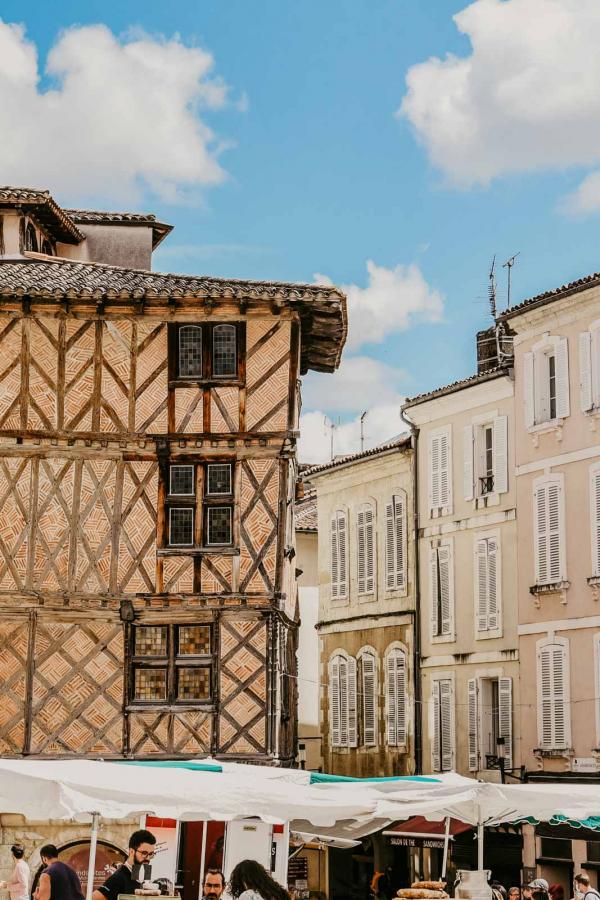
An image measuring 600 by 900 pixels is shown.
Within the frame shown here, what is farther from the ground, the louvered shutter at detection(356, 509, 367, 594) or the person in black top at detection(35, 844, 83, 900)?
the louvered shutter at detection(356, 509, 367, 594)

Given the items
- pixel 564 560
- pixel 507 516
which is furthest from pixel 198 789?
pixel 507 516

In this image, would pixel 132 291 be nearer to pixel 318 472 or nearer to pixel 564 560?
pixel 564 560

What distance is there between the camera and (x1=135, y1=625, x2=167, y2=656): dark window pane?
26.2 metres

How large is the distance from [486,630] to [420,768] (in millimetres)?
3745

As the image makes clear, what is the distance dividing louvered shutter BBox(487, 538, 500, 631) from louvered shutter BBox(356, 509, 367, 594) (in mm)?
5388

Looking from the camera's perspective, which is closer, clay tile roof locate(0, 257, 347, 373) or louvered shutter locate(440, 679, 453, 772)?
clay tile roof locate(0, 257, 347, 373)

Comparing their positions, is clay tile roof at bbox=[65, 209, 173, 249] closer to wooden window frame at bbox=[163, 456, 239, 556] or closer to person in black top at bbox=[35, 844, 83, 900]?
wooden window frame at bbox=[163, 456, 239, 556]

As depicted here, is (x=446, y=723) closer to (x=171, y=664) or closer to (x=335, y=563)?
(x=335, y=563)

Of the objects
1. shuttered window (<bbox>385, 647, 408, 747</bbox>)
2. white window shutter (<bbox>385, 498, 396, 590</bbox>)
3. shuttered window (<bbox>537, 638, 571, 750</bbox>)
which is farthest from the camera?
white window shutter (<bbox>385, 498, 396, 590</bbox>)

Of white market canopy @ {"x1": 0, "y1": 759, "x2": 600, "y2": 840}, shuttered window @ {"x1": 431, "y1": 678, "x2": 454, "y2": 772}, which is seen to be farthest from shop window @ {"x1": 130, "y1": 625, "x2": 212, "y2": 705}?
shuttered window @ {"x1": 431, "y1": 678, "x2": 454, "y2": 772}

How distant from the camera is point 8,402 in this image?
26.8 meters

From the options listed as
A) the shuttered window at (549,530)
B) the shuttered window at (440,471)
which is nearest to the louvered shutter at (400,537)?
the shuttered window at (440,471)

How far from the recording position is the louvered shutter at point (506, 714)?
3212 centimetres

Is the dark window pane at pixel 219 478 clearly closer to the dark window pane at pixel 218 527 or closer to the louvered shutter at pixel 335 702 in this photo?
the dark window pane at pixel 218 527
